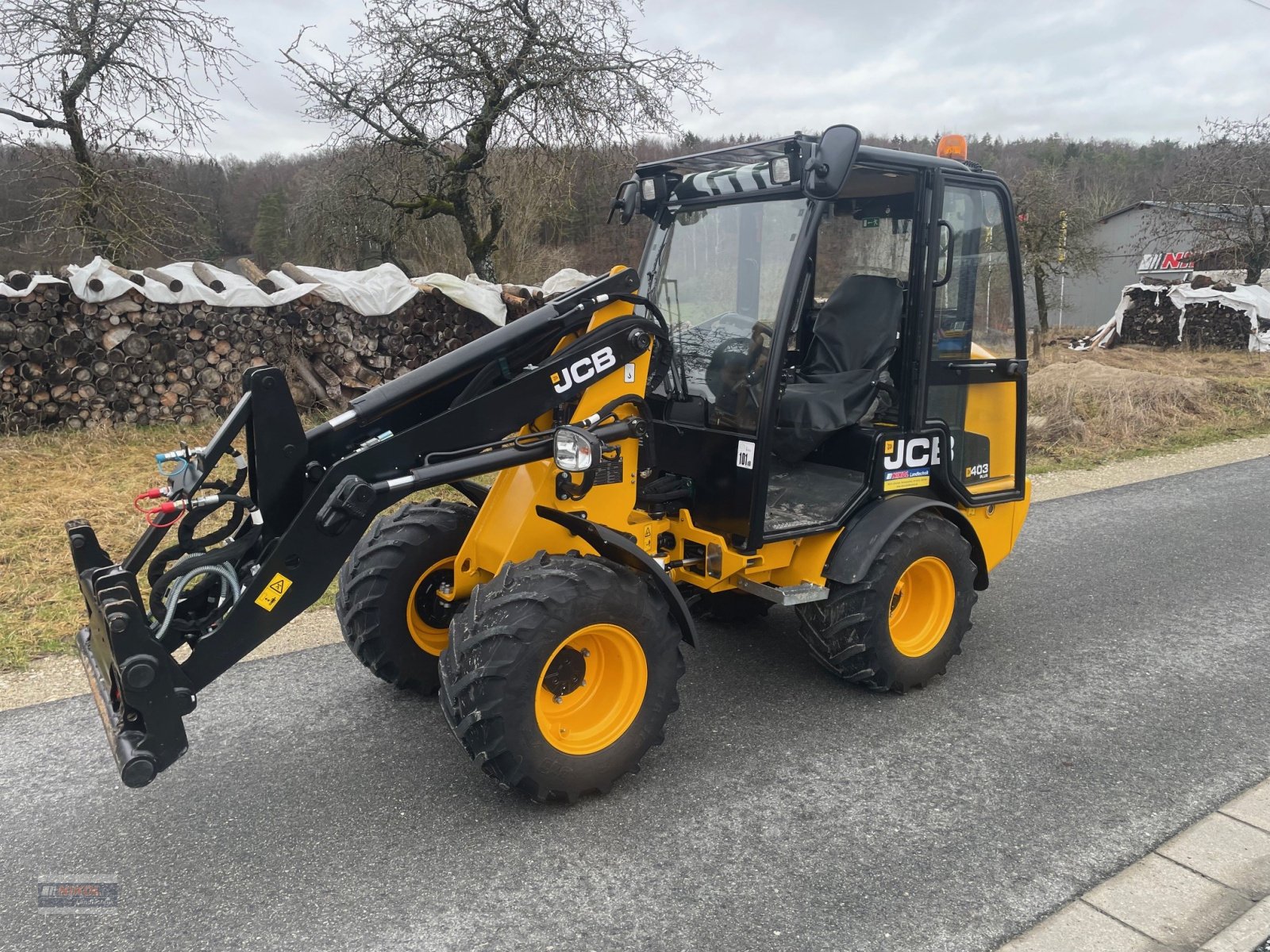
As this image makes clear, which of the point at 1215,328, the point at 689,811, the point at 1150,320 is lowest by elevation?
the point at 689,811

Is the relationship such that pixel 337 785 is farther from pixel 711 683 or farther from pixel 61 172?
pixel 61 172

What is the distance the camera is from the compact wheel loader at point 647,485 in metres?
3.12

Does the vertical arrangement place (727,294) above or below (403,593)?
above

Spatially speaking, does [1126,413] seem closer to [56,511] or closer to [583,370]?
[583,370]

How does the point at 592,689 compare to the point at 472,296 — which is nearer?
the point at 592,689

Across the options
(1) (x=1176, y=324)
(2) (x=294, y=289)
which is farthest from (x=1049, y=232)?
(2) (x=294, y=289)

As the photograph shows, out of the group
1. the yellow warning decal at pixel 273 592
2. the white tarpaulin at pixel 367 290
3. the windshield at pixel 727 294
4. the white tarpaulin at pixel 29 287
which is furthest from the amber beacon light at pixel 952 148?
the white tarpaulin at pixel 29 287

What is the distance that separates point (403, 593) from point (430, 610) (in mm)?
206

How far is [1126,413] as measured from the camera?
11.5 metres

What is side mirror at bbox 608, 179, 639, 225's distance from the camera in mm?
4473

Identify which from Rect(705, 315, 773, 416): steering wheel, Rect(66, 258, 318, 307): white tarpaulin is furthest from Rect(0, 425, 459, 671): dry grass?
Rect(705, 315, 773, 416): steering wheel

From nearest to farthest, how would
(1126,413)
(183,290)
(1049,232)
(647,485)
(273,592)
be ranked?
(273,592) < (647,485) < (183,290) < (1126,413) < (1049,232)

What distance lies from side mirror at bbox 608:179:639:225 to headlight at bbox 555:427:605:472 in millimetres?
1655

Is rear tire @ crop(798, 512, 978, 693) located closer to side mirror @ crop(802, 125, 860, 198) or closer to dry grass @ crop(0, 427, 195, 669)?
side mirror @ crop(802, 125, 860, 198)
